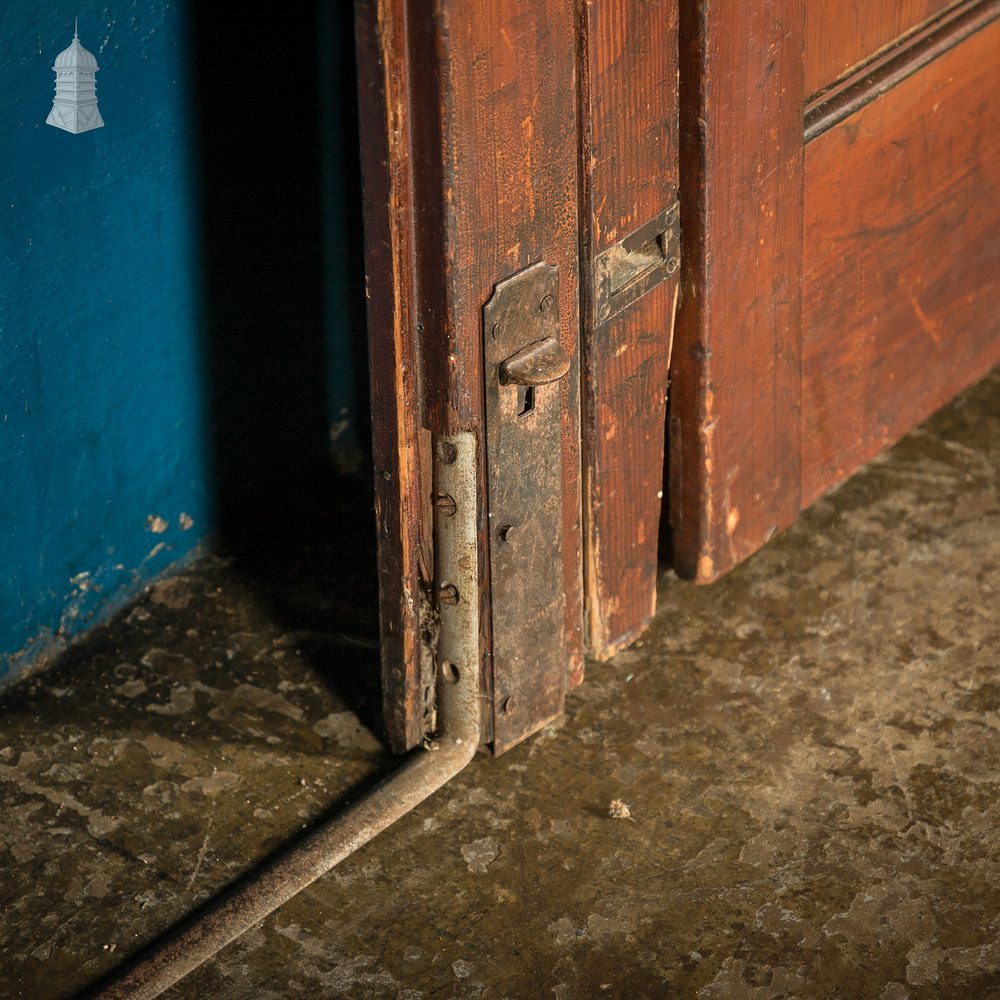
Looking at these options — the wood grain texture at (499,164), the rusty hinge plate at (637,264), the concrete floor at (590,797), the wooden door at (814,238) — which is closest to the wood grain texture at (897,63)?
the wooden door at (814,238)

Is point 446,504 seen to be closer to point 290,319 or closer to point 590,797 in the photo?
point 590,797

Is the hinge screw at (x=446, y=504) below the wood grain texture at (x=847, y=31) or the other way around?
below

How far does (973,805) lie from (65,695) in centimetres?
108

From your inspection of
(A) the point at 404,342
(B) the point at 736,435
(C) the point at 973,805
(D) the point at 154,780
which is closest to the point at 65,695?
(D) the point at 154,780

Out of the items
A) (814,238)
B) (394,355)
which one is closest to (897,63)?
(814,238)

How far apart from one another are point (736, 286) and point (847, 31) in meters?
0.35

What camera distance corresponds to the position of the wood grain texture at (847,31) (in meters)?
2.05

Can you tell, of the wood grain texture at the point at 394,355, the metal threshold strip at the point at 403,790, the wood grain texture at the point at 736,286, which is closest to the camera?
the wood grain texture at the point at 394,355

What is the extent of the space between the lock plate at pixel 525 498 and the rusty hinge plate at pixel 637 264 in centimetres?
8

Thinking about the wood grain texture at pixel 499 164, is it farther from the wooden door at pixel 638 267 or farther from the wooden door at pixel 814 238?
the wooden door at pixel 814 238

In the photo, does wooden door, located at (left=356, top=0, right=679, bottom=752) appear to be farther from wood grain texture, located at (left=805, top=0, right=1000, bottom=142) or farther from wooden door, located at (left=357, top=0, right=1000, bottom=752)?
wood grain texture, located at (left=805, top=0, right=1000, bottom=142)

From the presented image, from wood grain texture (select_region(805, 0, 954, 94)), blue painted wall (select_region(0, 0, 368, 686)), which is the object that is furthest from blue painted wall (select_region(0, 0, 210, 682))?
wood grain texture (select_region(805, 0, 954, 94))

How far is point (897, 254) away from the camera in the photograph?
2.31 metres

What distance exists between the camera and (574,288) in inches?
73.0
